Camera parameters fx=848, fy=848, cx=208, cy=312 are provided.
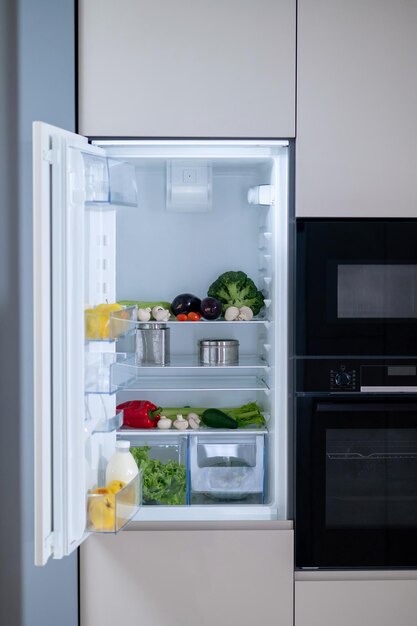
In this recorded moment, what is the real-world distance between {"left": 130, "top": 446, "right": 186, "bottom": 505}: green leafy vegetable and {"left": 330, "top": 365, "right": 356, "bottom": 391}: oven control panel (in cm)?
62

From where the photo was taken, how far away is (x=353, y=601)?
9.37ft

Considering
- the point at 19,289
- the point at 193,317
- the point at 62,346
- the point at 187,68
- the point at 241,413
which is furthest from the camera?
the point at 241,413

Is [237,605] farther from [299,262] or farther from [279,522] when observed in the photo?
[299,262]

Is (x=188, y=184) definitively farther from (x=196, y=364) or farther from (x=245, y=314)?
(x=196, y=364)

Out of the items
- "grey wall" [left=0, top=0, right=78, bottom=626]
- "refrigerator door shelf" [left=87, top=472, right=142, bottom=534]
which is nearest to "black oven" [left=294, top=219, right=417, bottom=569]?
"refrigerator door shelf" [left=87, top=472, right=142, bottom=534]

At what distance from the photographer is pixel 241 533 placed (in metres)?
2.83

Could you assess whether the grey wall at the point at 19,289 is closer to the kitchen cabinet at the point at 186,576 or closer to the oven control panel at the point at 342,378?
the kitchen cabinet at the point at 186,576

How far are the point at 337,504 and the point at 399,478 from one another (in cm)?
23

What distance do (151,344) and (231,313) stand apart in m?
0.30

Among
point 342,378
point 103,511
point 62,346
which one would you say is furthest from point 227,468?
point 62,346

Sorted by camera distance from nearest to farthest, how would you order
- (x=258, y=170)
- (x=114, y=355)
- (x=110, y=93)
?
1. (x=114, y=355)
2. (x=110, y=93)
3. (x=258, y=170)

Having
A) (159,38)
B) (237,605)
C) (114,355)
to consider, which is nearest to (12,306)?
(114,355)

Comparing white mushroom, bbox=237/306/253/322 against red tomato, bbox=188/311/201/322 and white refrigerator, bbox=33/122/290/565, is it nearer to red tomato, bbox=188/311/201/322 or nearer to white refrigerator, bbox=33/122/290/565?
white refrigerator, bbox=33/122/290/565

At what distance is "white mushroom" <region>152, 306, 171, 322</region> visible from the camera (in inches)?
115
